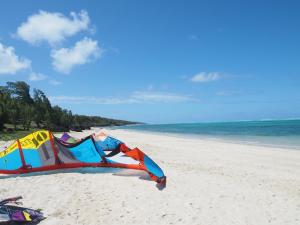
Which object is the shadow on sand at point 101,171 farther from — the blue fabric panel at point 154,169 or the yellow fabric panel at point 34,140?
the yellow fabric panel at point 34,140

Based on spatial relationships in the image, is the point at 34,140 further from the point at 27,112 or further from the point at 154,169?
the point at 27,112

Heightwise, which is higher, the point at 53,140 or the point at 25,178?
the point at 53,140

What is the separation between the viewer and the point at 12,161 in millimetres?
10633

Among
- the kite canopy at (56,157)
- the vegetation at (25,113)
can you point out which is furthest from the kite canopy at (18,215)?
the vegetation at (25,113)

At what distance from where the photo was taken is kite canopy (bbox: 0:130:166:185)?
418 inches

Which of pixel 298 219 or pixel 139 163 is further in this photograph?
pixel 139 163

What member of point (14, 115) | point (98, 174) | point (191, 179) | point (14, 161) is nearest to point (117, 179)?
point (98, 174)

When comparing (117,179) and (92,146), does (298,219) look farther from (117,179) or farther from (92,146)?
(92,146)

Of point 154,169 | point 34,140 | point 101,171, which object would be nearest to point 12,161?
point 34,140

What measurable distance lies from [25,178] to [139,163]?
3817 mm

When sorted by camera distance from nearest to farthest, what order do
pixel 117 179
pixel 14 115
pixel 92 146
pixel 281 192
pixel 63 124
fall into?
pixel 281 192
pixel 117 179
pixel 92 146
pixel 14 115
pixel 63 124

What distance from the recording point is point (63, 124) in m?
76.3

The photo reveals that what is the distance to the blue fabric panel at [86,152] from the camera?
1174 cm

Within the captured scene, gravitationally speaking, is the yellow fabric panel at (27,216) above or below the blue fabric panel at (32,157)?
below
